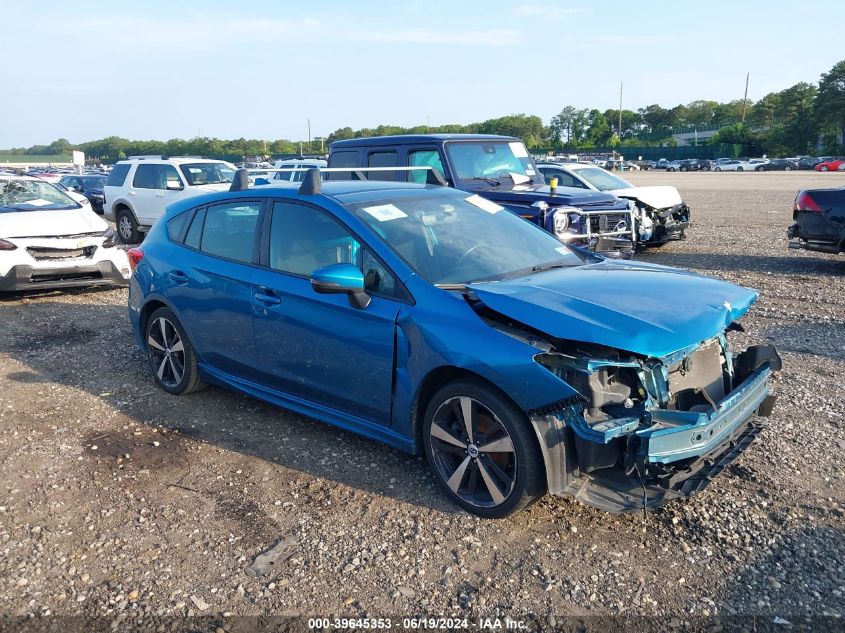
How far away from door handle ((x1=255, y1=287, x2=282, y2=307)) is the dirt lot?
3.16 feet

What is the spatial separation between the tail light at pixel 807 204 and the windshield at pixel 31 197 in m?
10.7

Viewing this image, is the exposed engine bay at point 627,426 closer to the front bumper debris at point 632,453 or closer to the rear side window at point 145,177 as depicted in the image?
the front bumper debris at point 632,453

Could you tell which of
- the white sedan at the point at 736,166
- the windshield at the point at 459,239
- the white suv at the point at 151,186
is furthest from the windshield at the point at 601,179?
the white sedan at the point at 736,166

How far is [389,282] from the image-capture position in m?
4.09

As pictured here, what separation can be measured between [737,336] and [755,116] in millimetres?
104399

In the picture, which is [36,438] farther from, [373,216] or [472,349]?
[472,349]

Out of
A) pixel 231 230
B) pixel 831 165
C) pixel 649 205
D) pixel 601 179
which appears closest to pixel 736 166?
pixel 831 165

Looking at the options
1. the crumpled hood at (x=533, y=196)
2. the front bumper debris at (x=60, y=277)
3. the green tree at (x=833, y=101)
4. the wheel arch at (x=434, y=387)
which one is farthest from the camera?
the green tree at (x=833, y=101)

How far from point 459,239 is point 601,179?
1061 cm

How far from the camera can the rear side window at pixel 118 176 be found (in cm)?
1644

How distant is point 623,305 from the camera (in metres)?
3.66

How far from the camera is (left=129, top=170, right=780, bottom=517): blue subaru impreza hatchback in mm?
3416

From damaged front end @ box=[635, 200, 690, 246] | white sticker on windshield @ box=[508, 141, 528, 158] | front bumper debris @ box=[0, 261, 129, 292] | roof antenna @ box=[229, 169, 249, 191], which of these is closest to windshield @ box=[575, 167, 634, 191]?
damaged front end @ box=[635, 200, 690, 246]

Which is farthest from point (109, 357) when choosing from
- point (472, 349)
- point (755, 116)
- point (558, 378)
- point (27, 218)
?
point (755, 116)
